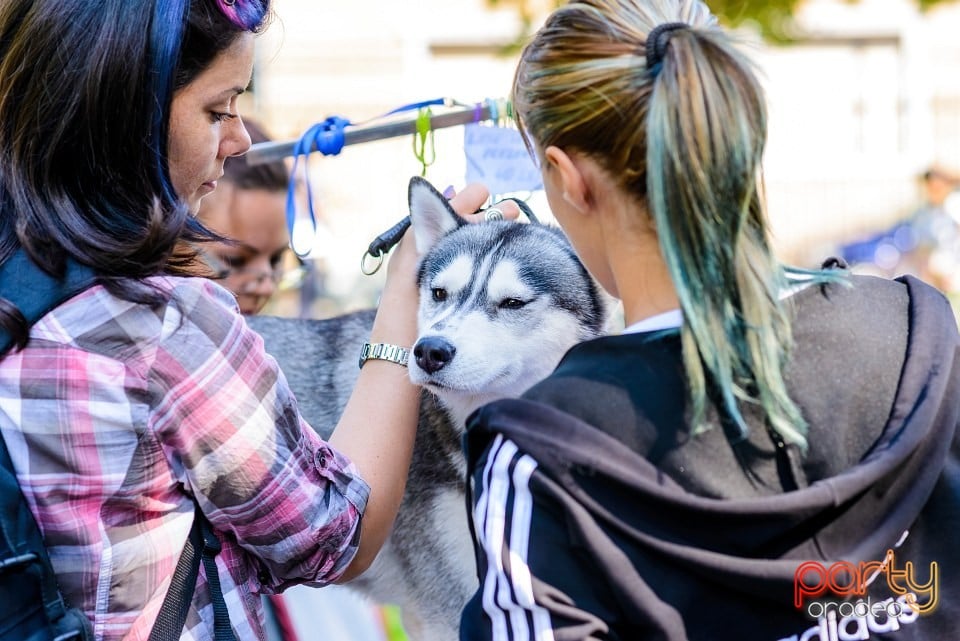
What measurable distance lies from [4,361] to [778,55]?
1534cm

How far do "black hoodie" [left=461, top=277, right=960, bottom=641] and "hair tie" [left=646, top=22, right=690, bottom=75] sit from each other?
0.35 meters

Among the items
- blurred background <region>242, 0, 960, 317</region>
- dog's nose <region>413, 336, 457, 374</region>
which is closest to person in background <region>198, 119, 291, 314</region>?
dog's nose <region>413, 336, 457, 374</region>

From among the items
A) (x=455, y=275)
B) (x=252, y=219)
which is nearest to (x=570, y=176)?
(x=455, y=275)

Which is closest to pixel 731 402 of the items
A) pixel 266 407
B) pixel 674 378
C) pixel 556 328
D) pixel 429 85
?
pixel 674 378

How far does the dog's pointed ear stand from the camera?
2.56 m

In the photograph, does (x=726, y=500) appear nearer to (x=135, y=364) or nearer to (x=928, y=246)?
(x=135, y=364)

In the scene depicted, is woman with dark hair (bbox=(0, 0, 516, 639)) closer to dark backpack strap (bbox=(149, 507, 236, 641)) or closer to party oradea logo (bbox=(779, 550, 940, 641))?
dark backpack strap (bbox=(149, 507, 236, 641))

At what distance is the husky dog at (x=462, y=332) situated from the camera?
2.50m

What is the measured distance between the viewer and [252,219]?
3557mm

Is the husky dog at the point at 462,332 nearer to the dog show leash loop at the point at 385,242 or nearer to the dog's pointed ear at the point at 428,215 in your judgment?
the dog's pointed ear at the point at 428,215

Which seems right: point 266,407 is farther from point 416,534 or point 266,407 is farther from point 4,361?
point 416,534

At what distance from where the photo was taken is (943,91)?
16.1m

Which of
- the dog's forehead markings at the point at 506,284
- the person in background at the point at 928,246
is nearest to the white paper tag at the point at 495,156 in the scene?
the dog's forehead markings at the point at 506,284

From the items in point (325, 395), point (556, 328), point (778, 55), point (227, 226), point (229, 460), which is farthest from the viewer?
point (778, 55)
